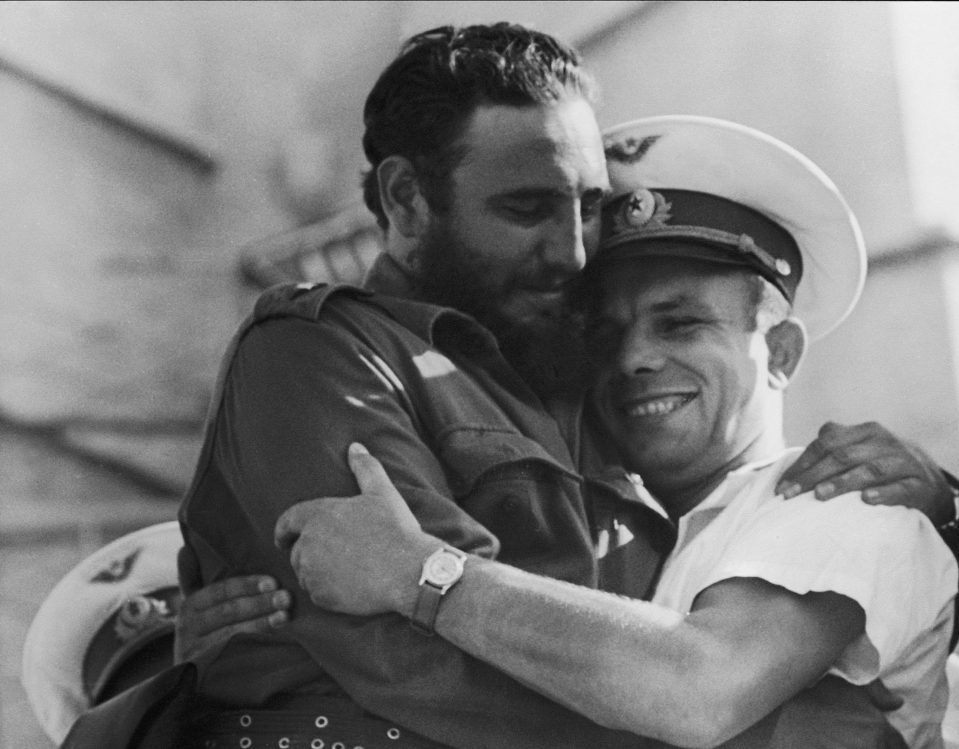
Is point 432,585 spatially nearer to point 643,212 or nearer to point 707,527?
point 707,527

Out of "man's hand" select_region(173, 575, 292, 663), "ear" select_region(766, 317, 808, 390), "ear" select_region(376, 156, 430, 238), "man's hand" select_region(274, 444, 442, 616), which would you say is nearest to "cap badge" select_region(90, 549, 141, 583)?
"man's hand" select_region(173, 575, 292, 663)

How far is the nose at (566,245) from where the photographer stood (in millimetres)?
2127

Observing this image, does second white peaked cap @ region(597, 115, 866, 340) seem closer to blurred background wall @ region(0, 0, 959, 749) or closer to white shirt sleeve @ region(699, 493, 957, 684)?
blurred background wall @ region(0, 0, 959, 749)

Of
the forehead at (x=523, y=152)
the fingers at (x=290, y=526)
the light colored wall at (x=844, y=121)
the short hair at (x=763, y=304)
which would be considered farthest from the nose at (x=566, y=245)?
the light colored wall at (x=844, y=121)

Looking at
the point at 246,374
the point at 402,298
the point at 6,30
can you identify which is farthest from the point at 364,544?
the point at 6,30

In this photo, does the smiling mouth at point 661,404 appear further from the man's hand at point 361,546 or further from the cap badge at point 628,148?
the man's hand at point 361,546

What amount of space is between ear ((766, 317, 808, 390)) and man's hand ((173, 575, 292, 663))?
882 millimetres

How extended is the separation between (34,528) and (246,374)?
1027 millimetres

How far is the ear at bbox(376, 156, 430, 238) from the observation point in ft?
7.25

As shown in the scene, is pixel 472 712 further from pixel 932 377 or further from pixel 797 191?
pixel 932 377

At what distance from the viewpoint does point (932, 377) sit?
8.34ft

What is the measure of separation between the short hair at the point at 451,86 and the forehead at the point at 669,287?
10.7 inches

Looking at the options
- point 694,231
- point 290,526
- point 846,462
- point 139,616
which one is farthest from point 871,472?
point 139,616

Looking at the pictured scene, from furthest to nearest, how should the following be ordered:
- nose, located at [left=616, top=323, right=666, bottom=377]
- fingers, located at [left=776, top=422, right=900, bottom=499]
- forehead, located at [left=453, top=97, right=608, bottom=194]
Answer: nose, located at [left=616, top=323, right=666, bottom=377] < forehead, located at [left=453, top=97, right=608, bottom=194] < fingers, located at [left=776, top=422, right=900, bottom=499]
